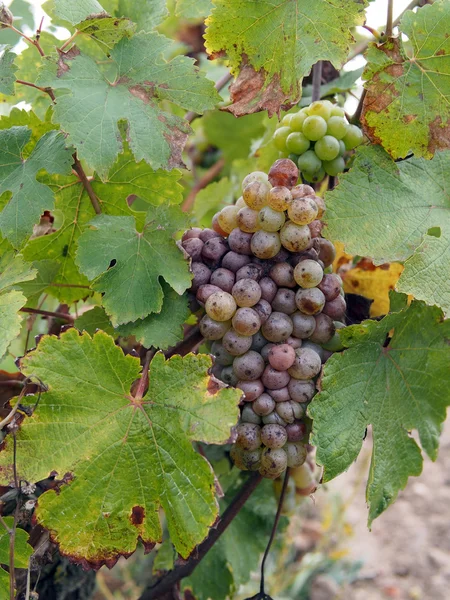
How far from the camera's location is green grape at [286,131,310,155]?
38.3 inches

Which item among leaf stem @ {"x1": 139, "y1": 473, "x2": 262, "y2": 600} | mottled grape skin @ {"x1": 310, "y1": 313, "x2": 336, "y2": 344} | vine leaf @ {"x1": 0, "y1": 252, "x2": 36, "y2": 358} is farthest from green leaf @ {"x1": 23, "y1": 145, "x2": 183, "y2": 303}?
leaf stem @ {"x1": 139, "y1": 473, "x2": 262, "y2": 600}

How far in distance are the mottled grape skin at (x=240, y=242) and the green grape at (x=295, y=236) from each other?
5 cm

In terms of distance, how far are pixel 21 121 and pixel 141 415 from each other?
0.54 m

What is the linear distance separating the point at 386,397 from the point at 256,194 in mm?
348

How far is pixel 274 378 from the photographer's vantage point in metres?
0.83

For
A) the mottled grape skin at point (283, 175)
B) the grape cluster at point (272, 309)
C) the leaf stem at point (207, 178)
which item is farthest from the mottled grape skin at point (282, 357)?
the leaf stem at point (207, 178)

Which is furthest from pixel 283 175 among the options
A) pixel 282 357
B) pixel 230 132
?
pixel 230 132

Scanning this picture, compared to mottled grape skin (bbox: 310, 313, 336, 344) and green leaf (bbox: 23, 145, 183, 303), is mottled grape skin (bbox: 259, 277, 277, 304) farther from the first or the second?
green leaf (bbox: 23, 145, 183, 303)

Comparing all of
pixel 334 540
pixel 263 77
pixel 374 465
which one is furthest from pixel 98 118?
pixel 334 540

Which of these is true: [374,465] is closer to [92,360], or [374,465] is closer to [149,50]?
[92,360]

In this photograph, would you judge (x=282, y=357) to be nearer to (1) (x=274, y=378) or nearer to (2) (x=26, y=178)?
(1) (x=274, y=378)

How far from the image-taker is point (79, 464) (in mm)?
786

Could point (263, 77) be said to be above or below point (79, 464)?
above

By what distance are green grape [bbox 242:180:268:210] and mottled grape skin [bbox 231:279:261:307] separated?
4.4 inches
